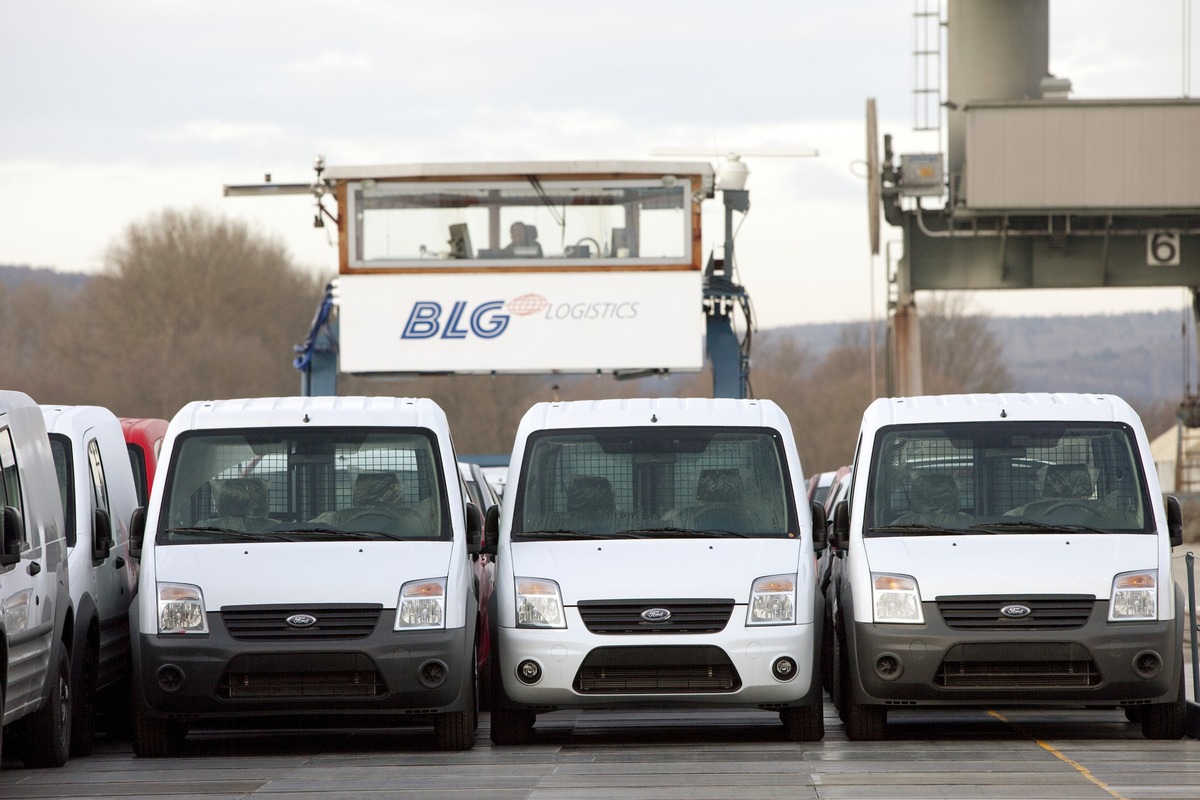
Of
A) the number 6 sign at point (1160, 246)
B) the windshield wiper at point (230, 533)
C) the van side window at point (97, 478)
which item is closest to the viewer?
the windshield wiper at point (230, 533)

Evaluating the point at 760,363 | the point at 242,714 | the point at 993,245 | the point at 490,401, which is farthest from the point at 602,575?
the point at 760,363

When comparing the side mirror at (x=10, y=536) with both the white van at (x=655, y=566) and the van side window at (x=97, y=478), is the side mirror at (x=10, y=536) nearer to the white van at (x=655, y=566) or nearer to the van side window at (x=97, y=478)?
the van side window at (x=97, y=478)

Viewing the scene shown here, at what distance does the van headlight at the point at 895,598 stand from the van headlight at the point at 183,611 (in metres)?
3.73

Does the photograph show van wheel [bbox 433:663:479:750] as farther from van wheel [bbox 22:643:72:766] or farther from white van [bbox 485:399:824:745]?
van wheel [bbox 22:643:72:766]

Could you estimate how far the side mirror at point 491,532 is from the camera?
428 inches

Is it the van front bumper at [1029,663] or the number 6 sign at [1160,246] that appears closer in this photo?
the van front bumper at [1029,663]

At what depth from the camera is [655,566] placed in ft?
34.5

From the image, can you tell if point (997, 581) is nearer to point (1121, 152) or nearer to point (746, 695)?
point (746, 695)

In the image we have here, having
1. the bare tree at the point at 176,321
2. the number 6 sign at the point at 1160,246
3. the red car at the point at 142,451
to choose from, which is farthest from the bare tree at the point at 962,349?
the red car at the point at 142,451

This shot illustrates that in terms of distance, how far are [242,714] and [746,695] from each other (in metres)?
2.77

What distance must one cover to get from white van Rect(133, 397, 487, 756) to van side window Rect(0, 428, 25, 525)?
1.22 metres

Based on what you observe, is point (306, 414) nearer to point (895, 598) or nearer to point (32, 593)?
point (32, 593)

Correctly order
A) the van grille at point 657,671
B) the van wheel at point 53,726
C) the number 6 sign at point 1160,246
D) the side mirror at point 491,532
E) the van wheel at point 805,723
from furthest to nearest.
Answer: the number 6 sign at point 1160,246 < the side mirror at point 491,532 < the van wheel at point 805,723 < the van grille at point 657,671 < the van wheel at point 53,726

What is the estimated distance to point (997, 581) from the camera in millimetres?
10391
